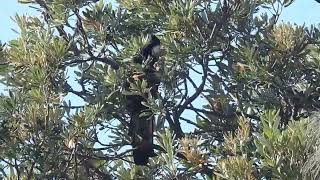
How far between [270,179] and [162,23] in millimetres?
1799

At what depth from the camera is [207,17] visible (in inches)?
324

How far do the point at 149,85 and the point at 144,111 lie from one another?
0.23m

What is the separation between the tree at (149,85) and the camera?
25.5ft

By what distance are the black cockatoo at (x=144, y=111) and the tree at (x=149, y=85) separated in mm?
42

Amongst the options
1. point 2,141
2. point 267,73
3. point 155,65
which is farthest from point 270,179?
point 2,141

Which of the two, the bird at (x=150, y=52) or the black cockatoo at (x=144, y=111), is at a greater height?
the bird at (x=150, y=52)

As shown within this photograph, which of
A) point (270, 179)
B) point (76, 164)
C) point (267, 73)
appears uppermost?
point (267, 73)

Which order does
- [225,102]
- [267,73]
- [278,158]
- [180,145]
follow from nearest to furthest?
[278,158]
[180,145]
[267,73]
[225,102]

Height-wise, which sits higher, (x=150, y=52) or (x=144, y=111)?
(x=150, y=52)

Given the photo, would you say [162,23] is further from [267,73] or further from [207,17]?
[267,73]

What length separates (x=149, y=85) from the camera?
815cm

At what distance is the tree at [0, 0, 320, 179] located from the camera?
778 cm

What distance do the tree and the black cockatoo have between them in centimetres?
4

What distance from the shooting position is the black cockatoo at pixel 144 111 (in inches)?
321
